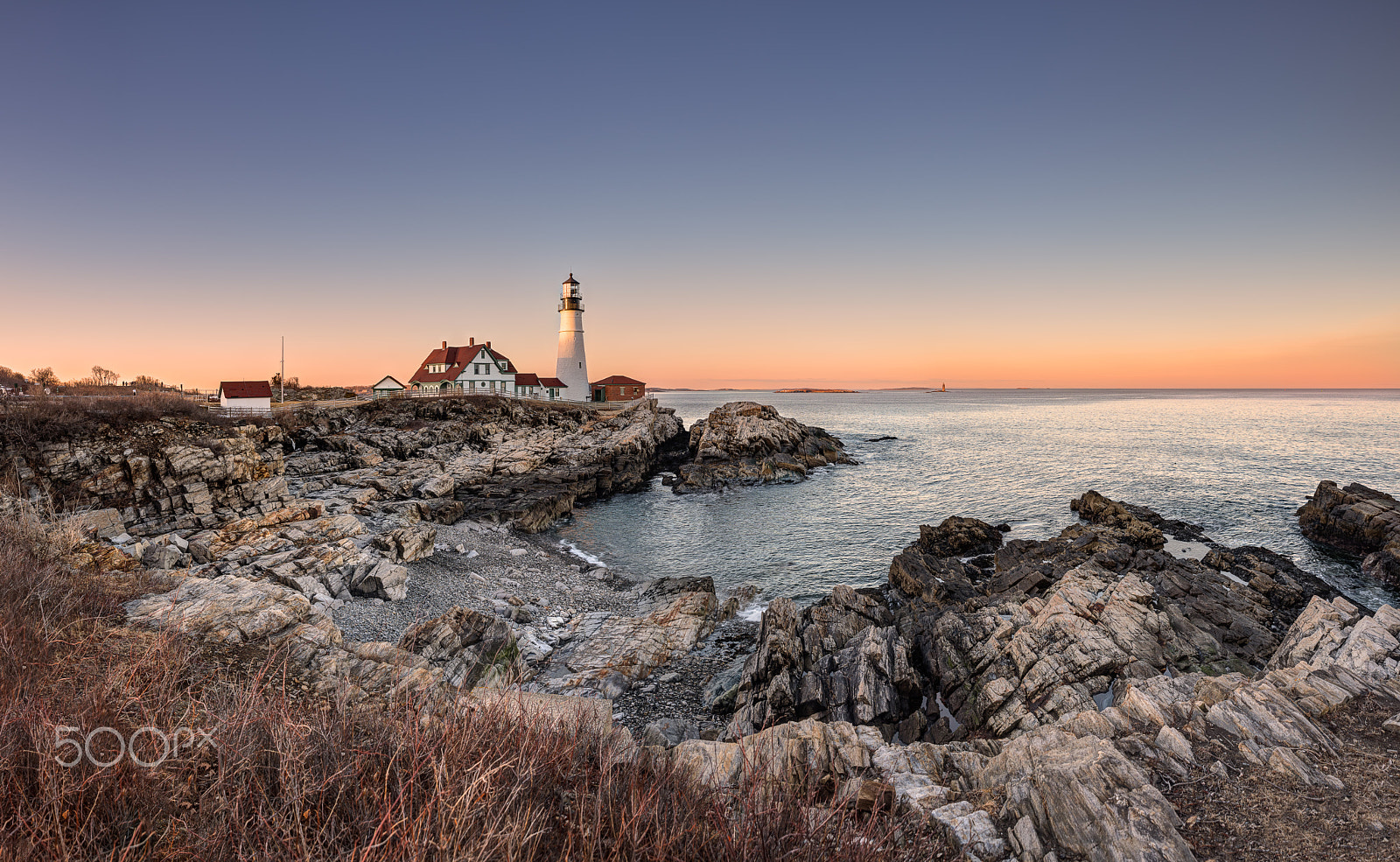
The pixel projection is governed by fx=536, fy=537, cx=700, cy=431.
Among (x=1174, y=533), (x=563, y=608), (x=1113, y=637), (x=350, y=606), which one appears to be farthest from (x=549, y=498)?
(x=1174, y=533)

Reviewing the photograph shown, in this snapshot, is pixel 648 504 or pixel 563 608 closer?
pixel 563 608

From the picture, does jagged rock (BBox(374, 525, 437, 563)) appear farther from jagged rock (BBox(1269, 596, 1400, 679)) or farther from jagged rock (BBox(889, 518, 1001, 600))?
jagged rock (BBox(1269, 596, 1400, 679))

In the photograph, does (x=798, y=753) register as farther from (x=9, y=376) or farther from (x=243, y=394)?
(x=9, y=376)

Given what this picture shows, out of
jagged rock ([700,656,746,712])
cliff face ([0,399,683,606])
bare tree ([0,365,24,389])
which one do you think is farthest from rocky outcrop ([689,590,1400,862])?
bare tree ([0,365,24,389])

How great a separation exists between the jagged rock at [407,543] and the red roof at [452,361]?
168 feet

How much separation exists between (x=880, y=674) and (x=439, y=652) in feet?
28.6

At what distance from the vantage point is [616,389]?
81562mm

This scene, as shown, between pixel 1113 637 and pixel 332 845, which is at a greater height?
pixel 332 845

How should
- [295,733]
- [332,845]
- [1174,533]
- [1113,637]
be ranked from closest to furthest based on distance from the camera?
[332,845] < [295,733] < [1113,637] < [1174,533]

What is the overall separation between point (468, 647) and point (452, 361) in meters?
63.1

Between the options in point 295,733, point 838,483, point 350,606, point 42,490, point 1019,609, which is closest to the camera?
point 295,733

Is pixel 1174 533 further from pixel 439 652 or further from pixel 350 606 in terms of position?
pixel 350 606

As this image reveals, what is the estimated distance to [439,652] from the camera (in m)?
10.6

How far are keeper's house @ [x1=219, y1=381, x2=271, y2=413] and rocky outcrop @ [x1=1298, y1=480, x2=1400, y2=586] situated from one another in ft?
205
